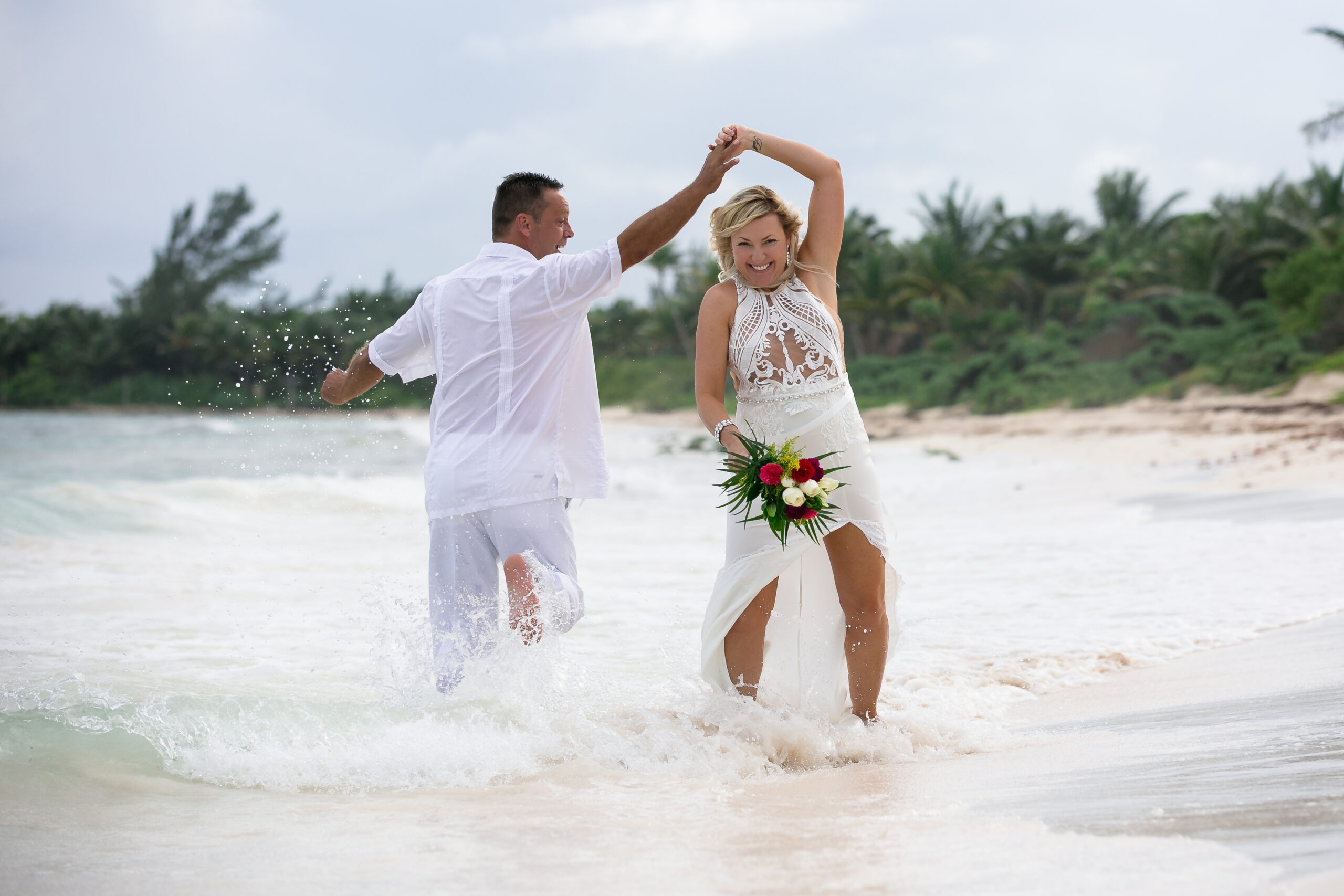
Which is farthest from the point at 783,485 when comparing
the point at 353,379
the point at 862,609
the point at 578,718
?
the point at 353,379

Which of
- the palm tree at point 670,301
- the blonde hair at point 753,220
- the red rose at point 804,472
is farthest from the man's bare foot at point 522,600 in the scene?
the palm tree at point 670,301

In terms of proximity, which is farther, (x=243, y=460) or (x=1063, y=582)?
(x=243, y=460)

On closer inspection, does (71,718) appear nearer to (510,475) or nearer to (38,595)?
(510,475)

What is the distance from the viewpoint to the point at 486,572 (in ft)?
12.0

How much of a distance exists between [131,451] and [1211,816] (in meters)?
37.0

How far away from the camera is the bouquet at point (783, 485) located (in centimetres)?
343

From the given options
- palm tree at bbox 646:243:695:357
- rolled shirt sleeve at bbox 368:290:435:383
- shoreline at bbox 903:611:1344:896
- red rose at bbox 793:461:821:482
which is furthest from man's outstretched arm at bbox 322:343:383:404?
palm tree at bbox 646:243:695:357

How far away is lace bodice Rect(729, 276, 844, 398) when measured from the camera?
3697mm

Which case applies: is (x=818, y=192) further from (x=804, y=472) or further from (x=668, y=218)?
(x=804, y=472)

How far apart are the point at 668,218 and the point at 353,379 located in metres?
1.27

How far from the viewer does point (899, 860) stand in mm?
2449

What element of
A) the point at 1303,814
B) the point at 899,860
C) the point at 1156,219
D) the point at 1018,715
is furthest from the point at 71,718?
the point at 1156,219

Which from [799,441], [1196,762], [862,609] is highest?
[799,441]

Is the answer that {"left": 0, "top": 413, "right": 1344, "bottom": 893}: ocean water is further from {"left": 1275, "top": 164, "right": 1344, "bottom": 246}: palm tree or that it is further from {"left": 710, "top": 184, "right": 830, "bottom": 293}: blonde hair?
{"left": 1275, "top": 164, "right": 1344, "bottom": 246}: palm tree
